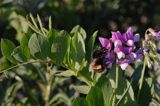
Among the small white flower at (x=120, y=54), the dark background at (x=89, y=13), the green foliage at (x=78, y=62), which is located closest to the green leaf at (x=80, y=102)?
the green foliage at (x=78, y=62)

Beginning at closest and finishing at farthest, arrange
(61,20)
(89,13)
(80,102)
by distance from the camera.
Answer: (80,102), (61,20), (89,13)

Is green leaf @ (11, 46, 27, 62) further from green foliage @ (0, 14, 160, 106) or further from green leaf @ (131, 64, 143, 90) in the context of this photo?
green leaf @ (131, 64, 143, 90)

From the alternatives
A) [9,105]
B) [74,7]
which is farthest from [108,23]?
[9,105]

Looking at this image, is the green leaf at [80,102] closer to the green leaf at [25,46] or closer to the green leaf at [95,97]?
the green leaf at [95,97]

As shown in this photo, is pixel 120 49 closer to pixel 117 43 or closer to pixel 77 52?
pixel 117 43

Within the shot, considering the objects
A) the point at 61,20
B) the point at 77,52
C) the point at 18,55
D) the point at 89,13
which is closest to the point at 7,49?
the point at 18,55

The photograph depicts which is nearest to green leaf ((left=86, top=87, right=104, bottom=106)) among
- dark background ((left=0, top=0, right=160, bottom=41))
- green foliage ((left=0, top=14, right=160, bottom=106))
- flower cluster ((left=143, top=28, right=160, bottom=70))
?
green foliage ((left=0, top=14, right=160, bottom=106))
